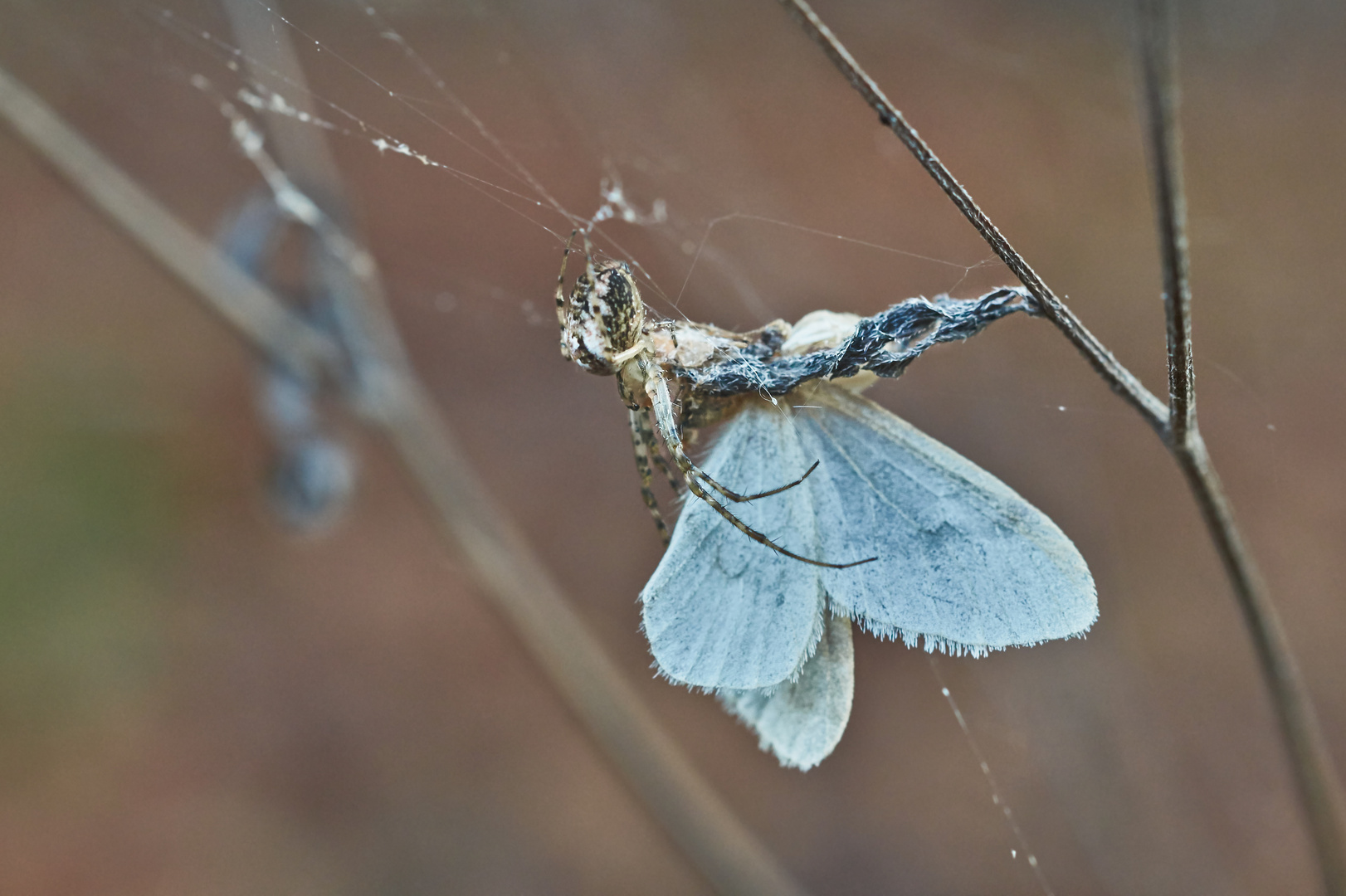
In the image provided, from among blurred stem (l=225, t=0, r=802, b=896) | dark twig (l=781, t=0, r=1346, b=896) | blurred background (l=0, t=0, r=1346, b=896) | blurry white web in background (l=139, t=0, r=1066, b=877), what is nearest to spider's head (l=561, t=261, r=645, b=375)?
blurry white web in background (l=139, t=0, r=1066, b=877)

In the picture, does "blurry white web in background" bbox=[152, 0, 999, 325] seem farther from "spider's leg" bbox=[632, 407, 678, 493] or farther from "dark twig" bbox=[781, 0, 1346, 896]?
"dark twig" bbox=[781, 0, 1346, 896]

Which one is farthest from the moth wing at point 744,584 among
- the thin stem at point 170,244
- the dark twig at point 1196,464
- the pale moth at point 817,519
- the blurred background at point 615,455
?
the blurred background at point 615,455

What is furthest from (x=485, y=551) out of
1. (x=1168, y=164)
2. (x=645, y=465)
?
(x=1168, y=164)

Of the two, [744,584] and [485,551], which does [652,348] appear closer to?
[744,584]

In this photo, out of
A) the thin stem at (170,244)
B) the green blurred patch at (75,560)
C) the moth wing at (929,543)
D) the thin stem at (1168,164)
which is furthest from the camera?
the green blurred patch at (75,560)

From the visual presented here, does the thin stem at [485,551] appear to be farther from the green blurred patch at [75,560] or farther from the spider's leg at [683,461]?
the green blurred patch at [75,560]

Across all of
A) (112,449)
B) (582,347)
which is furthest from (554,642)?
(112,449)
